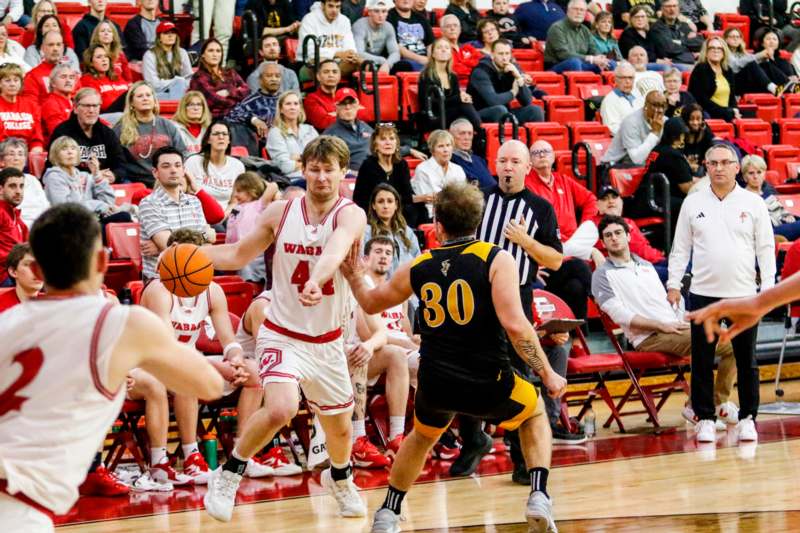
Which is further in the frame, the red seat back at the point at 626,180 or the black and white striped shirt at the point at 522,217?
the red seat back at the point at 626,180

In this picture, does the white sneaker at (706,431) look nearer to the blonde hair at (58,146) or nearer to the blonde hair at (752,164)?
the blonde hair at (752,164)

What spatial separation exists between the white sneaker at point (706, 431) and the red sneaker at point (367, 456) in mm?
2162

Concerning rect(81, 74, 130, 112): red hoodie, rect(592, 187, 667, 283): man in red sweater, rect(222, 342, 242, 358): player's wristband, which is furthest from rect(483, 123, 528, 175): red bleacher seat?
rect(222, 342, 242, 358): player's wristband

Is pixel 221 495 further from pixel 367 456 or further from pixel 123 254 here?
pixel 123 254

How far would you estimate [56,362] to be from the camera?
12.0 feet

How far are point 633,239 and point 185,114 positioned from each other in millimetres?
3937

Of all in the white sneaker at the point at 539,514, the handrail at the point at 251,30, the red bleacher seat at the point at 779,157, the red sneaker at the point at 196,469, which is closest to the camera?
the white sneaker at the point at 539,514

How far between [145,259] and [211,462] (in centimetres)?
155

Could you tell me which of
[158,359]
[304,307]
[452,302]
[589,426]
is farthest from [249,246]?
[589,426]

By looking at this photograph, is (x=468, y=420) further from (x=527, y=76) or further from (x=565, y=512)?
(x=527, y=76)

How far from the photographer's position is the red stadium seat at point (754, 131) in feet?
48.9

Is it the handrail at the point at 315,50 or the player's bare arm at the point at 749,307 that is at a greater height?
the player's bare arm at the point at 749,307

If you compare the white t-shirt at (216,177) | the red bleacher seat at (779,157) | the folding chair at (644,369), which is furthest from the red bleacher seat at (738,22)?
the white t-shirt at (216,177)

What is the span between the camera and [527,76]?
14547 mm
